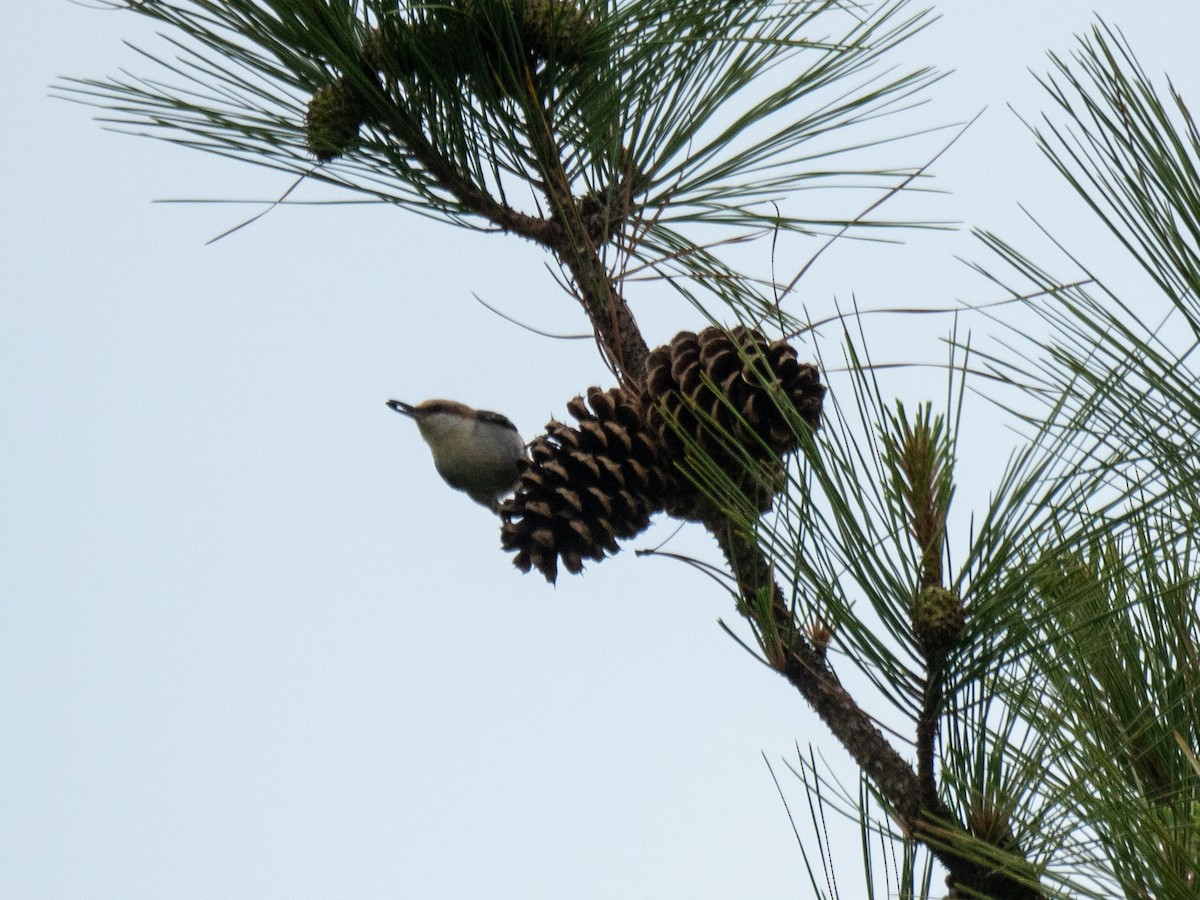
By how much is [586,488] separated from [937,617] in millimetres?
566

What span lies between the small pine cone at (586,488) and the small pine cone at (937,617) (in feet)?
1.56

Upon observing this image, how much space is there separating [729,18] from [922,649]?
3.18ft

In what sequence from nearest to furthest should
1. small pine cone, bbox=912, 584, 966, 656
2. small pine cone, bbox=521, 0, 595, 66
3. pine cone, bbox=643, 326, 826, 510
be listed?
small pine cone, bbox=912, 584, 966, 656 → pine cone, bbox=643, 326, 826, 510 → small pine cone, bbox=521, 0, 595, 66

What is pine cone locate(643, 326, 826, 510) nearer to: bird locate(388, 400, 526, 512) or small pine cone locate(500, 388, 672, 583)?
small pine cone locate(500, 388, 672, 583)

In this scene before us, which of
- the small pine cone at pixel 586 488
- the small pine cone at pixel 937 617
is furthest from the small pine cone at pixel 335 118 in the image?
the small pine cone at pixel 937 617

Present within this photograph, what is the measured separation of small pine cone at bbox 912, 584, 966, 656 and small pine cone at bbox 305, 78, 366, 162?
0.96m

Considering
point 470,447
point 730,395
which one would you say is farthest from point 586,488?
point 470,447

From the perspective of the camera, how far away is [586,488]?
1615 millimetres

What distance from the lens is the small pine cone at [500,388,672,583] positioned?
5.20ft

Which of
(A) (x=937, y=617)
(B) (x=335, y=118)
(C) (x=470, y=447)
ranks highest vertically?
(B) (x=335, y=118)

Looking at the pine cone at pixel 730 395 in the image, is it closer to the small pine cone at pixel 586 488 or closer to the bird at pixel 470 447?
the small pine cone at pixel 586 488

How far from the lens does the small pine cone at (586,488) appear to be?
5.20 ft

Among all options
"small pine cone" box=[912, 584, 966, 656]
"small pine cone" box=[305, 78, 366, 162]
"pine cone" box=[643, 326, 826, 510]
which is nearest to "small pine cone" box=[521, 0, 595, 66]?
"small pine cone" box=[305, 78, 366, 162]

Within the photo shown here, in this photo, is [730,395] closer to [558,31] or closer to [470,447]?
[558,31]
